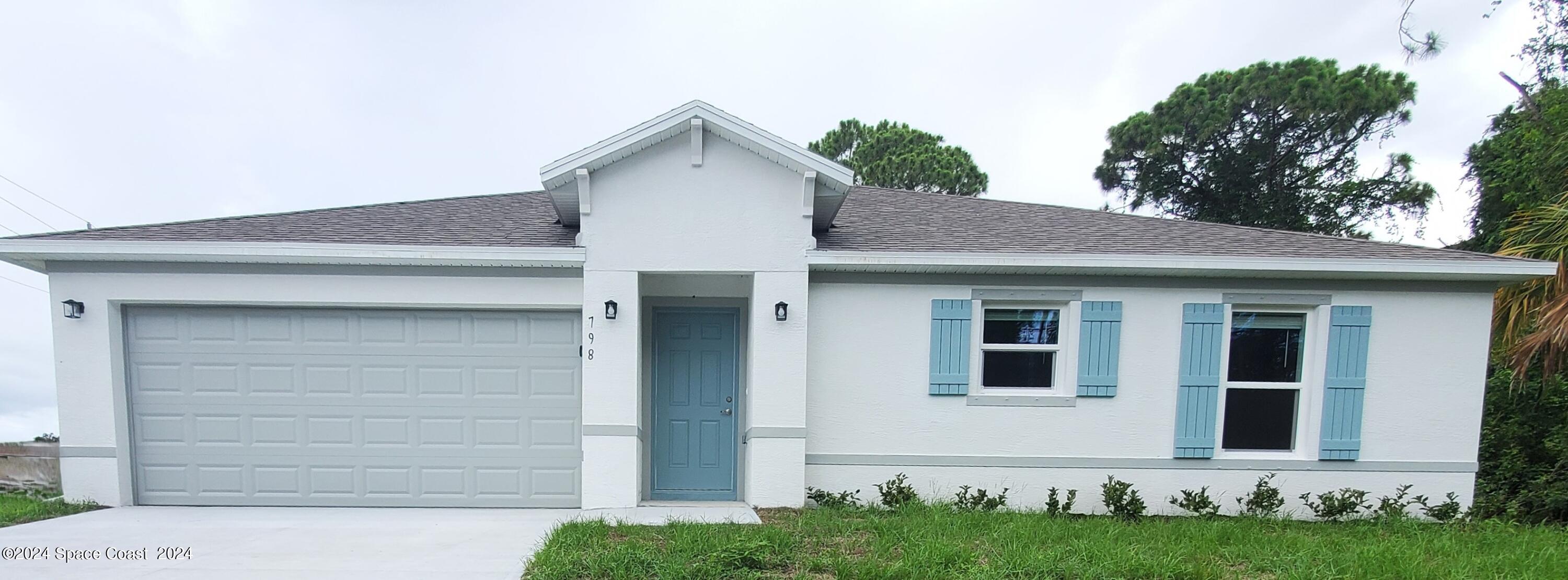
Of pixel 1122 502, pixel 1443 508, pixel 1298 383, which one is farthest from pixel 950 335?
pixel 1443 508

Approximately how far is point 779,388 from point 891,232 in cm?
220

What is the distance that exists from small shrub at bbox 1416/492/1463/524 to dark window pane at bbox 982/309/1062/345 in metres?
3.93

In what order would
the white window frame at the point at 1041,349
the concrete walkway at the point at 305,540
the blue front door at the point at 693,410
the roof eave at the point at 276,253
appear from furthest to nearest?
the blue front door at the point at 693,410
the white window frame at the point at 1041,349
the roof eave at the point at 276,253
the concrete walkway at the point at 305,540

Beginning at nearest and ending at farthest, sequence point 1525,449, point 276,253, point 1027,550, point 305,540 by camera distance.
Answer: point 1027,550 → point 305,540 → point 276,253 → point 1525,449

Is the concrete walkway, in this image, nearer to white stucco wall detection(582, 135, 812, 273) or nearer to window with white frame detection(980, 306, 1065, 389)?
white stucco wall detection(582, 135, 812, 273)

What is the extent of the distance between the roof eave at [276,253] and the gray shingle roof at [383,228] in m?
0.12

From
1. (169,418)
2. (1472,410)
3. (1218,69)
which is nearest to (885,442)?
(1472,410)

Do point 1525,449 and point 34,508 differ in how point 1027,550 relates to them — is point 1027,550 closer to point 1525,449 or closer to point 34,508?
point 1525,449

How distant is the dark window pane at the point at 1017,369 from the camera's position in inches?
228

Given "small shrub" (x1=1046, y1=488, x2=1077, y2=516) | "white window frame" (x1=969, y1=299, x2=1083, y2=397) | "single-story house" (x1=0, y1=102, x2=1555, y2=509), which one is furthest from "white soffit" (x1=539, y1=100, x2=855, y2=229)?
"small shrub" (x1=1046, y1=488, x2=1077, y2=516)

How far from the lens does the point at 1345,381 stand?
5637mm

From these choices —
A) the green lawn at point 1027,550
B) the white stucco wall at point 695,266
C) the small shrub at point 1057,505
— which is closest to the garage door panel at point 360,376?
the white stucco wall at point 695,266

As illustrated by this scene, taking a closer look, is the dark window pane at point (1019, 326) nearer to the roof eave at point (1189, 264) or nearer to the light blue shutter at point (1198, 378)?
the roof eave at point (1189, 264)

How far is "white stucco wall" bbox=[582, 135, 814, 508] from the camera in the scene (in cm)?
534
